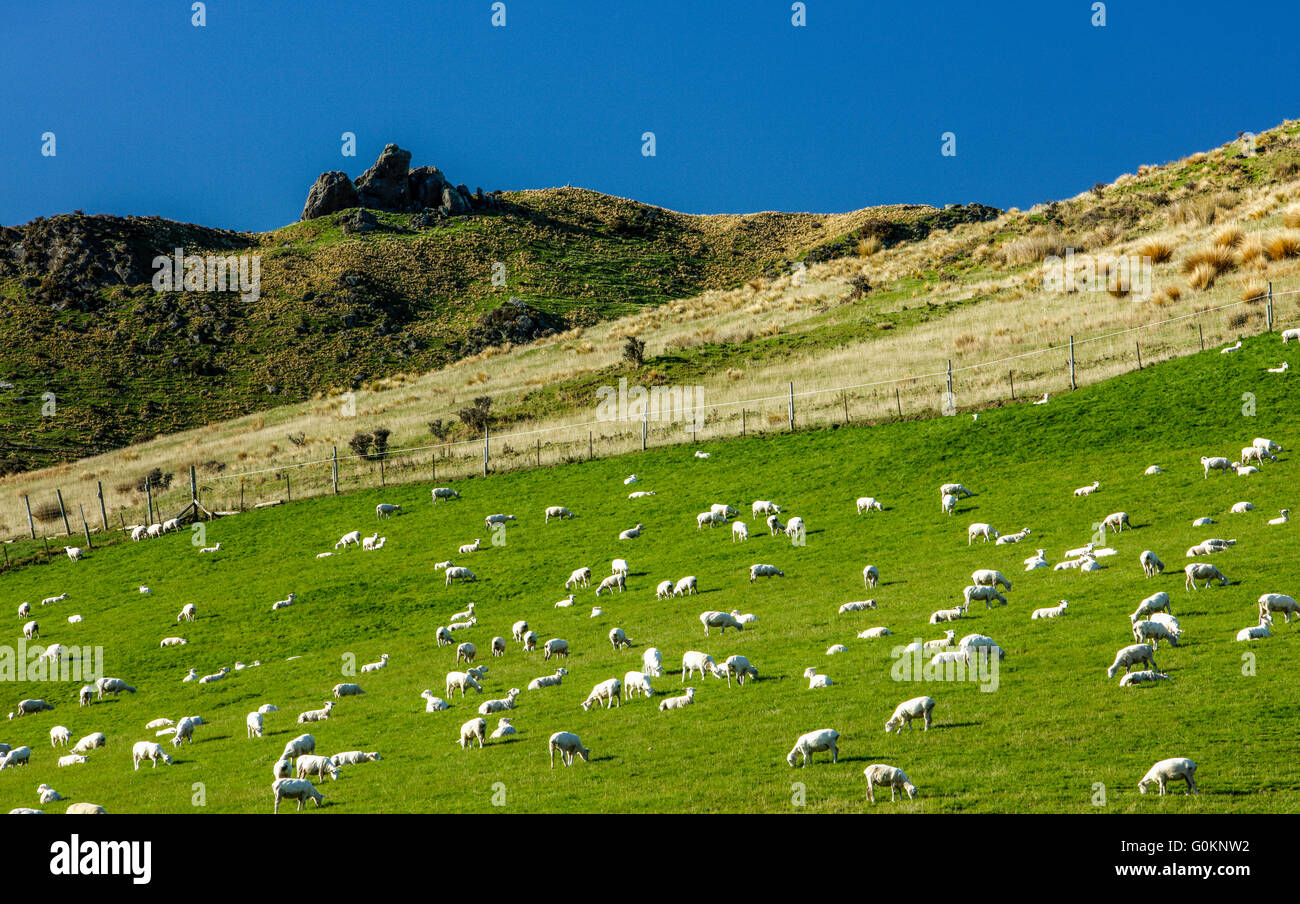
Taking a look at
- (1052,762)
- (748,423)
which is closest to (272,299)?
(748,423)

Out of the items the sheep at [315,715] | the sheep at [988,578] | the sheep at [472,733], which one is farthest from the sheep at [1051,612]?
the sheep at [315,715]

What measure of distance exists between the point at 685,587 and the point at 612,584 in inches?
139

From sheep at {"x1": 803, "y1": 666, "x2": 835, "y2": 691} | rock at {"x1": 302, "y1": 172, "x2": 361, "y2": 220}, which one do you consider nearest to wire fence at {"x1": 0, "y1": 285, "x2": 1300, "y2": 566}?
sheep at {"x1": 803, "y1": 666, "x2": 835, "y2": 691}

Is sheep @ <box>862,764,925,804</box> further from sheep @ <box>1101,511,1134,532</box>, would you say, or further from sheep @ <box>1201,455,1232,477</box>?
sheep @ <box>1201,455,1232,477</box>

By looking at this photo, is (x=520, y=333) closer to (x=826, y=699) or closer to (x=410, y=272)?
(x=410, y=272)

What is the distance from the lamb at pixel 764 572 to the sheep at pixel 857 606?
5629 mm

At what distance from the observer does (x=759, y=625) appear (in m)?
28.9

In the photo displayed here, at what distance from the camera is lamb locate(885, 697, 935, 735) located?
1852cm

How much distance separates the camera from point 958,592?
93.4ft

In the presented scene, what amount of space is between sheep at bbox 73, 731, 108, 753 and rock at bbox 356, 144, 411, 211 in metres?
158

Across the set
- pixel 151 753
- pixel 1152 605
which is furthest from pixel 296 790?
pixel 1152 605

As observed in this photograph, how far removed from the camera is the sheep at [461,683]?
26.5m

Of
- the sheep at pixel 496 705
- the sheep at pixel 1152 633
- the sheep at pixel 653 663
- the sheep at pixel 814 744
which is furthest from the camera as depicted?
the sheep at pixel 653 663

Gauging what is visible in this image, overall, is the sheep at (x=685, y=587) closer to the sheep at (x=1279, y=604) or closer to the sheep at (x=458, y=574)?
the sheep at (x=458, y=574)
